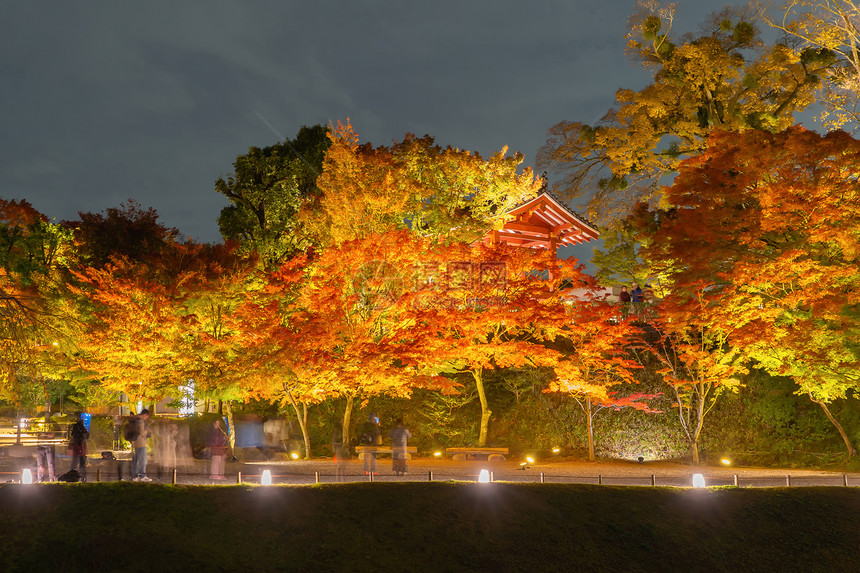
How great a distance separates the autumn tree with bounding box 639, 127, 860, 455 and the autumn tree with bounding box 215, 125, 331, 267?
17132 mm

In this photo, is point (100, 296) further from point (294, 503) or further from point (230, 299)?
point (294, 503)

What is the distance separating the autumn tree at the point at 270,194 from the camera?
1197 inches

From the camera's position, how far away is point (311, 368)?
2003 centimetres

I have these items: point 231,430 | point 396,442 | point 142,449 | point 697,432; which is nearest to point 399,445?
point 396,442

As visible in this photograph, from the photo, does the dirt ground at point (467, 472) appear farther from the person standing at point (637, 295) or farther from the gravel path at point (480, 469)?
the person standing at point (637, 295)

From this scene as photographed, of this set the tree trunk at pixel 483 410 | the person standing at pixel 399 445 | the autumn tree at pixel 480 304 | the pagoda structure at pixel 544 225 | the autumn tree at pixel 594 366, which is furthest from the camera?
the pagoda structure at pixel 544 225

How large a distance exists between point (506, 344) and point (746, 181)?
790cm

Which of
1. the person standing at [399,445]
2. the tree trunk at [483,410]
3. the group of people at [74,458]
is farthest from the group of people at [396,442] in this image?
the tree trunk at [483,410]

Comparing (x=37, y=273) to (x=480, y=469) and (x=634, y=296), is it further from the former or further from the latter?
(x=634, y=296)

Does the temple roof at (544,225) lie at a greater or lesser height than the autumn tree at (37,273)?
greater

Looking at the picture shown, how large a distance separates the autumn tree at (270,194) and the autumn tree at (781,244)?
17132 millimetres

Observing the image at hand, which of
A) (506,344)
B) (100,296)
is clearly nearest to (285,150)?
(100,296)

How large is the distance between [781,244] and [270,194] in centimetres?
2127

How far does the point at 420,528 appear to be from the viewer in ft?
35.9
